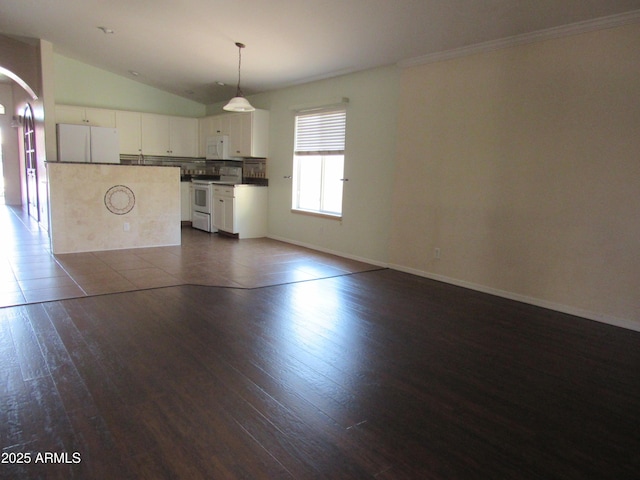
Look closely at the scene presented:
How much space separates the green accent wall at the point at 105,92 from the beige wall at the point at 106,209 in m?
3.00

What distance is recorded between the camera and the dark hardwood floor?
1.79 metres

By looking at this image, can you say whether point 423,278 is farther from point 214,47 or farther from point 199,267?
point 214,47

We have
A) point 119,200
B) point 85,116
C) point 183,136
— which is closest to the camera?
point 119,200

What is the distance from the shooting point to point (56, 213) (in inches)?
214

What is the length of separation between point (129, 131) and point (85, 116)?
0.75 metres

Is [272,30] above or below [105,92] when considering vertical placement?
above

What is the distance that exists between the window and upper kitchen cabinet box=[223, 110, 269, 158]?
79 centimetres

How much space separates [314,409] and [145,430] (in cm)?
79

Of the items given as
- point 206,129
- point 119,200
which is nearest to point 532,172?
point 119,200

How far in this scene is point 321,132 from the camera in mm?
6359

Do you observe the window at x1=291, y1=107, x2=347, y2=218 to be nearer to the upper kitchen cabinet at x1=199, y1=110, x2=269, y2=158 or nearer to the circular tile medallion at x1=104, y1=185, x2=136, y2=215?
the upper kitchen cabinet at x1=199, y1=110, x2=269, y2=158

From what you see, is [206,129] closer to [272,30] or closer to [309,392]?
[272,30]

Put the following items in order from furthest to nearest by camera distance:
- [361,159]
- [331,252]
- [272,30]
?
[331,252] → [361,159] → [272,30]

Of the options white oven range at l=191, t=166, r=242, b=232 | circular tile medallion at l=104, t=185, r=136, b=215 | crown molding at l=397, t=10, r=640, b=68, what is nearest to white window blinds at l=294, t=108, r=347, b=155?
crown molding at l=397, t=10, r=640, b=68
